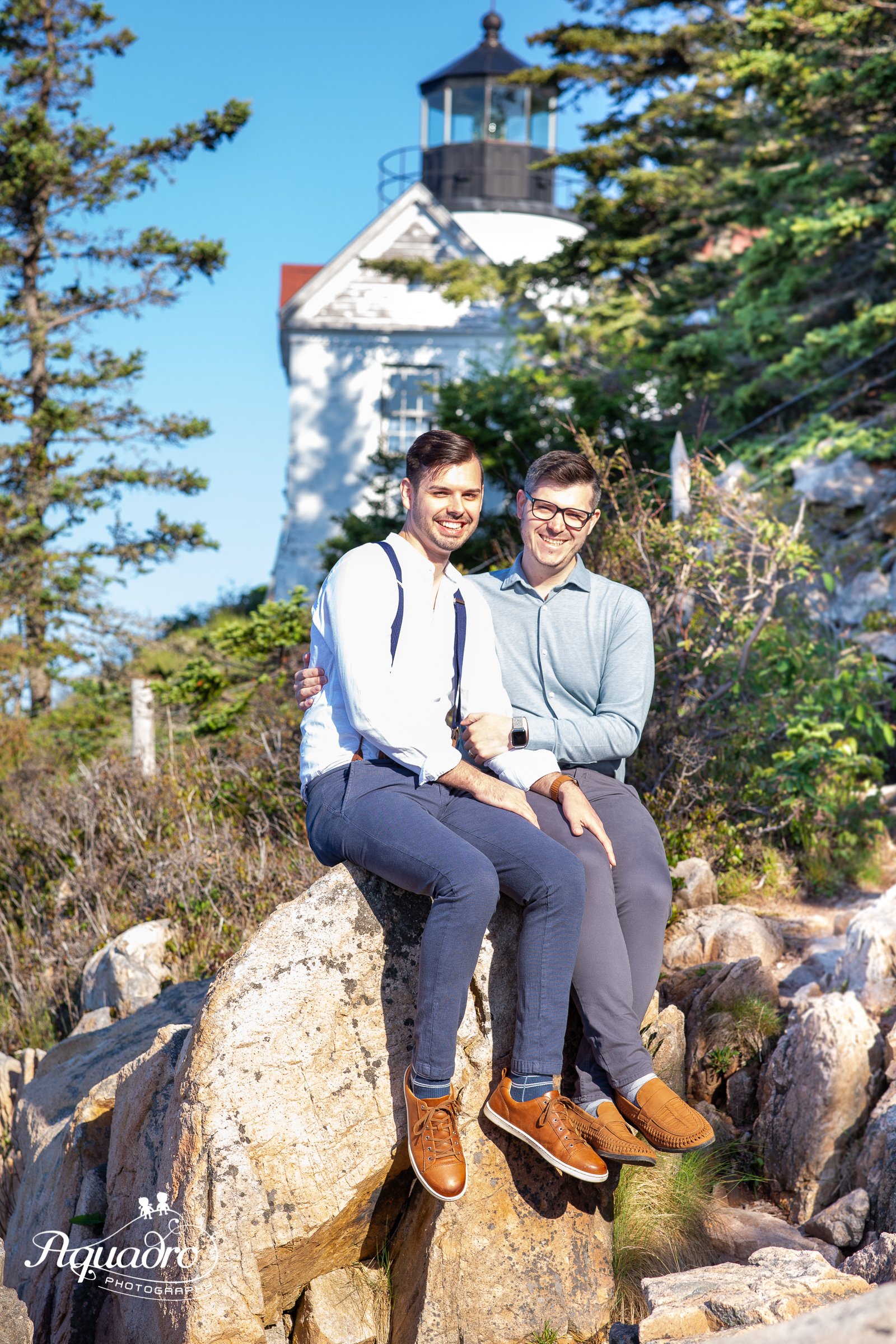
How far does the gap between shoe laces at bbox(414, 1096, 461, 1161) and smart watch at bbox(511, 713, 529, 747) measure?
3.88 ft

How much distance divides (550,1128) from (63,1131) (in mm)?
2450

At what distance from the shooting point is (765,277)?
39.0ft

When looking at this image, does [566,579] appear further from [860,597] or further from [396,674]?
[860,597]

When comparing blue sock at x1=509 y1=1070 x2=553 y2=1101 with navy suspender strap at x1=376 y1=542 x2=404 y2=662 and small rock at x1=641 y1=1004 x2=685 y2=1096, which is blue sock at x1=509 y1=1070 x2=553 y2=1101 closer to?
small rock at x1=641 y1=1004 x2=685 y2=1096

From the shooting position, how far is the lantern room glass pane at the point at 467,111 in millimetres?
24188

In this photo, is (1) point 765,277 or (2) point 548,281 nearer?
(1) point 765,277

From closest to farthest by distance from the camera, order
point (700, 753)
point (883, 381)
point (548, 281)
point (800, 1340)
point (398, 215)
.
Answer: point (800, 1340) → point (700, 753) → point (883, 381) → point (548, 281) → point (398, 215)

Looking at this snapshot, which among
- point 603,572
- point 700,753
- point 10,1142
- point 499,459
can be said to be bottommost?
point 10,1142

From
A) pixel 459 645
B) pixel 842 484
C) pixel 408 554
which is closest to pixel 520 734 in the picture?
pixel 459 645

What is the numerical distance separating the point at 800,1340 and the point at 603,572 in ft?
20.3

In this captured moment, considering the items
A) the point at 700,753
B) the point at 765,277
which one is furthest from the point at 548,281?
the point at 700,753

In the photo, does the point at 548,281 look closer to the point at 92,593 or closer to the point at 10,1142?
the point at 92,593

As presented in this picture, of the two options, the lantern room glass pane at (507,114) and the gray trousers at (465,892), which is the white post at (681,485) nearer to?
the gray trousers at (465,892)

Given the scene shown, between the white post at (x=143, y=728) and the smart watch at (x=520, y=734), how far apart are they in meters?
6.27
